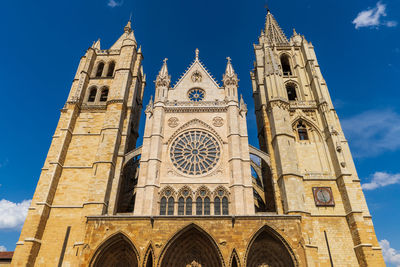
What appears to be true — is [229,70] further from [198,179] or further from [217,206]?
[217,206]

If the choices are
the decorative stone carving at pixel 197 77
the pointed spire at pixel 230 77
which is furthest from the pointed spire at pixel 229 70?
the decorative stone carving at pixel 197 77

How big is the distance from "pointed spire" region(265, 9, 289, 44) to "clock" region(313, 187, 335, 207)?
15.6 m

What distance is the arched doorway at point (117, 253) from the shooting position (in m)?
13.8

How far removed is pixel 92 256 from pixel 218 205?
7.53 meters

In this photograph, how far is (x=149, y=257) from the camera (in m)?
13.6

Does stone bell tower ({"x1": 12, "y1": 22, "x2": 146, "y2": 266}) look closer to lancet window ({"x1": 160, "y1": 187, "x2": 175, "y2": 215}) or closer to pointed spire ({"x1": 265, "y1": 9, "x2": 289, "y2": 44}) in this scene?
lancet window ({"x1": 160, "y1": 187, "x2": 175, "y2": 215})

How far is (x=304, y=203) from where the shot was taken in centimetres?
1617

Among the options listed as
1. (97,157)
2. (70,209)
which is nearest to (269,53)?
(97,157)

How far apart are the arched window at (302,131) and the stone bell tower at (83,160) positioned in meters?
13.0

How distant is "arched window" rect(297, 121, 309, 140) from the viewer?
20234 mm

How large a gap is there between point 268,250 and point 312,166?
683 cm

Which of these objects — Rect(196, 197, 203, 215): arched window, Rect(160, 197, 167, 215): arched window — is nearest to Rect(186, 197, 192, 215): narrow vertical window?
Rect(196, 197, 203, 215): arched window

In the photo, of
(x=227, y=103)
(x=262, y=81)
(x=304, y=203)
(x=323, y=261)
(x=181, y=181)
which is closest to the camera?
(x=323, y=261)

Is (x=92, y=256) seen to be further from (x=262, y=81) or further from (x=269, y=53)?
(x=269, y=53)
